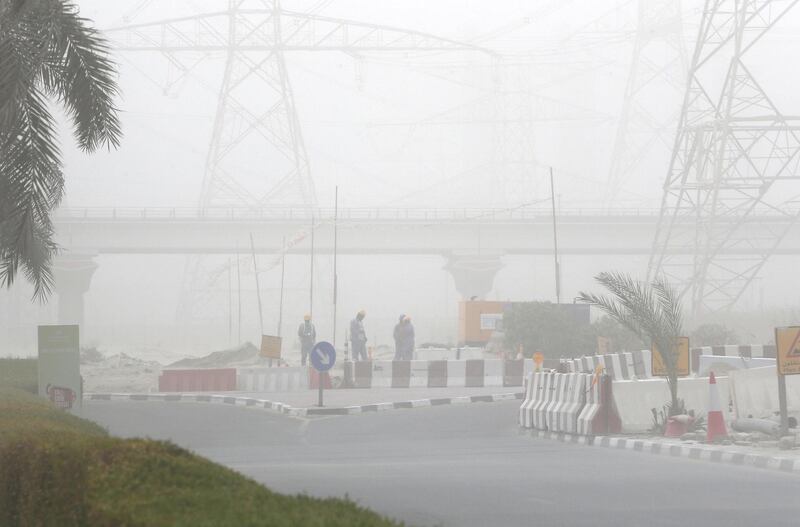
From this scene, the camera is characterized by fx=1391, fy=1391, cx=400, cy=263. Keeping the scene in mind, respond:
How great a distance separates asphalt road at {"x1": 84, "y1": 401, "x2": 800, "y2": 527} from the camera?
400 inches

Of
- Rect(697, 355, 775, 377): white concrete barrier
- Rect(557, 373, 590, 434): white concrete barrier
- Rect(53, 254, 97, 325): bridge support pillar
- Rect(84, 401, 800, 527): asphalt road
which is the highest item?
Rect(53, 254, 97, 325): bridge support pillar

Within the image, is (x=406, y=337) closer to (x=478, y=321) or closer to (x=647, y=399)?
(x=478, y=321)

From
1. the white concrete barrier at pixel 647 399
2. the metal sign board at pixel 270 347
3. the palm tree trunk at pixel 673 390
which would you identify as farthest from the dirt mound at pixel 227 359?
the palm tree trunk at pixel 673 390

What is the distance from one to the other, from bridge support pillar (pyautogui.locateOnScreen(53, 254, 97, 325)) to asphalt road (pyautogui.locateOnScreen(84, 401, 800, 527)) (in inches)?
2129

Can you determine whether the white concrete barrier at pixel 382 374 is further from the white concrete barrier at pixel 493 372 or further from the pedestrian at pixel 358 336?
the pedestrian at pixel 358 336

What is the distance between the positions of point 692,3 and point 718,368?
89870 mm

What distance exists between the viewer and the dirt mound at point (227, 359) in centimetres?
4744

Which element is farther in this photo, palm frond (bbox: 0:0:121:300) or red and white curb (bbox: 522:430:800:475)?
palm frond (bbox: 0:0:121:300)

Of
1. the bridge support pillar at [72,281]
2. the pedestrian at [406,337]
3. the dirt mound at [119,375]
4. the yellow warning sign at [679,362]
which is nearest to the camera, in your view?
the yellow warning sign at [679,362]

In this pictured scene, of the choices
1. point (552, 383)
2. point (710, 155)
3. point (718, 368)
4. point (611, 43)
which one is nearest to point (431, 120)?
point (611, 43)

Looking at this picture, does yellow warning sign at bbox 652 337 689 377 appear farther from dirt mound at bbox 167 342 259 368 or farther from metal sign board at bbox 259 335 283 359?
dirt mound at bbox 167 342 259 368

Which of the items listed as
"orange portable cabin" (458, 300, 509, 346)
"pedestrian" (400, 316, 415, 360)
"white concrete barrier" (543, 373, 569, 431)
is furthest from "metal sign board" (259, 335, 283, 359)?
"white concrete barrier" (543, 373, 569, 431)

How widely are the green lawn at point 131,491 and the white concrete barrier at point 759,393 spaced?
553 inches

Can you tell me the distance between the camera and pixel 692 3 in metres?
115
